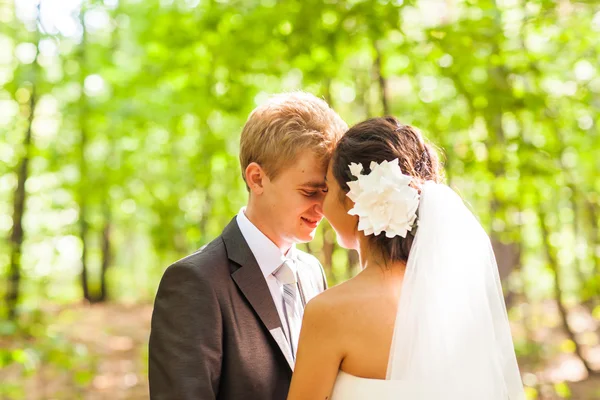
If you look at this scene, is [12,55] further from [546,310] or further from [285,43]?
[546,310]

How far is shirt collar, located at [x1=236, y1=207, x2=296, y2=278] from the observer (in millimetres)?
2672

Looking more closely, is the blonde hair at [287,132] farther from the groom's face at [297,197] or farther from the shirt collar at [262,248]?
the shirt collar at [262,248]

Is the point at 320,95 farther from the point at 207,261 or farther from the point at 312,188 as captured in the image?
the point at 207,261

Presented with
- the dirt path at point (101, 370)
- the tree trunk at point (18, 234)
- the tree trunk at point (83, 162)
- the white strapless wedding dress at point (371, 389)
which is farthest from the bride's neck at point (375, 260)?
the tree trunk at point (83, 162)

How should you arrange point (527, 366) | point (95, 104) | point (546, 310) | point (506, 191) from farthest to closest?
point (546, 310)
point (95, 104)
point (527, 366)
point (506, 191)

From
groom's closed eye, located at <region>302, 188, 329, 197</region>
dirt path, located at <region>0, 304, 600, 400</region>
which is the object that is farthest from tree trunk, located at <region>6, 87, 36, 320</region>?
groom's closed eye, located at <region>302, 188, 329, 197</region>

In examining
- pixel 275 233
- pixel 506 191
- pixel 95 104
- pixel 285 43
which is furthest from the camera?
pixel 95 104

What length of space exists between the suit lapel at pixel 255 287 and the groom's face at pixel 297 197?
21cm

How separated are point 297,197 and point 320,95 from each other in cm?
410

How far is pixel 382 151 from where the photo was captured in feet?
7.72

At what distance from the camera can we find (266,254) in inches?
106

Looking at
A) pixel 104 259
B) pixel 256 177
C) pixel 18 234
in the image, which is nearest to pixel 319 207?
pixel 256 177

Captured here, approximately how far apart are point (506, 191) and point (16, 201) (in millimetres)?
9378

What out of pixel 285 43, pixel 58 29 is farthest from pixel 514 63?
pixel 58 29
